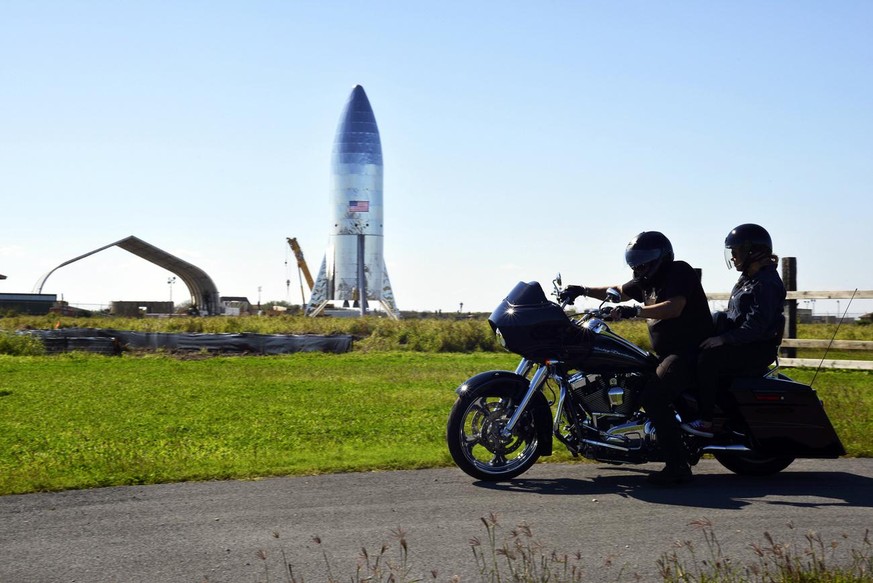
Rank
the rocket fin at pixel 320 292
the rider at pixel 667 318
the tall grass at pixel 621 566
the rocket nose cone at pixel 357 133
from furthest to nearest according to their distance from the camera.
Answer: the rocket fin at pixel 320 292 → the rocket nose cone at pixel 357 133 → the rider at pixel 667 318 → the tall grass at pixel 621 566

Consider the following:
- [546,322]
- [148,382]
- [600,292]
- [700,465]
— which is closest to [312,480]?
[546,322]

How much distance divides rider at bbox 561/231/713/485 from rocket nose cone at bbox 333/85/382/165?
70.6m

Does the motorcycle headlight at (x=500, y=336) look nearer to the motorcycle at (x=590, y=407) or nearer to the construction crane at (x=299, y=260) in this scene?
the motorcycle at (x=590, y=407)

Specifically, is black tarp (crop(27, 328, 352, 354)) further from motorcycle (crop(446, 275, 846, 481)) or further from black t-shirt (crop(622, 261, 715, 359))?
black t-shirt (crop(622, 261, 715, 359))

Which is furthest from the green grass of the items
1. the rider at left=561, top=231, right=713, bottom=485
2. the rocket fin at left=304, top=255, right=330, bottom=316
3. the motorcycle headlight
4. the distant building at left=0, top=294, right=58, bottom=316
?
the rocket fin at left=304, top=255, right=330, bottom=316

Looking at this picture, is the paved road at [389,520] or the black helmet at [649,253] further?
the black helmet at [649,253]

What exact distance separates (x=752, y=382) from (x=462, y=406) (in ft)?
7.88

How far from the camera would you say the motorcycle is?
26.2 feet

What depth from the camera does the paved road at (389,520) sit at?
→ 17.7ft

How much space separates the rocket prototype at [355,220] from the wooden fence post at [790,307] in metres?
59.8

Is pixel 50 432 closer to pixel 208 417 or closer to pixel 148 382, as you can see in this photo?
pixel 208 417

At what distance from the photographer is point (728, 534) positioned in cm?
607

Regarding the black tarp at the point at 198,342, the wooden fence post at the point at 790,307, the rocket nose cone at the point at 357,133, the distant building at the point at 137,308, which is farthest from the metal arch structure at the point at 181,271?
the wooden fence post at the point at 790,307

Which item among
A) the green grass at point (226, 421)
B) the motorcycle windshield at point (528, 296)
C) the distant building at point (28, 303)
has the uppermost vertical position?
the distant building at point (28, 303)
